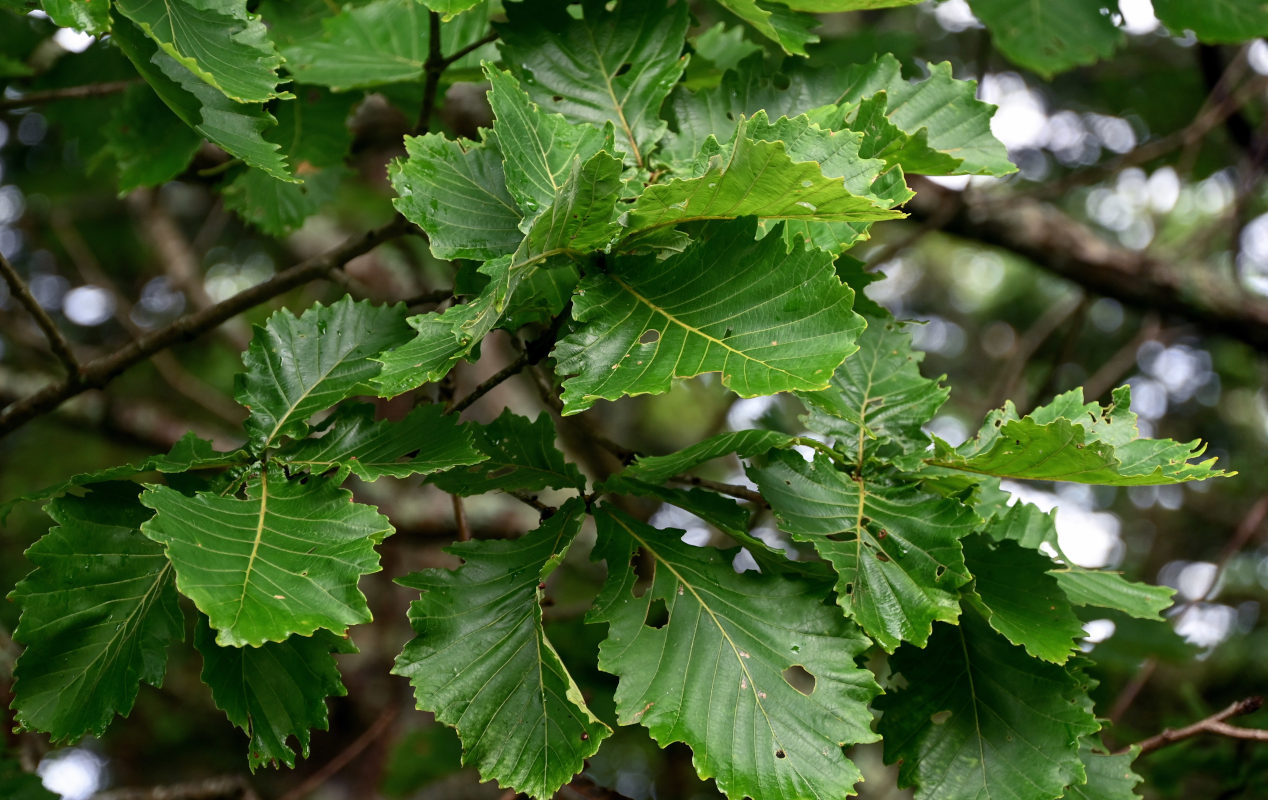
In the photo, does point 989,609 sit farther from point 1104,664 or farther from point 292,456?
point 1104,664

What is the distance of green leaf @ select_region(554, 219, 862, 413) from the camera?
85 cm

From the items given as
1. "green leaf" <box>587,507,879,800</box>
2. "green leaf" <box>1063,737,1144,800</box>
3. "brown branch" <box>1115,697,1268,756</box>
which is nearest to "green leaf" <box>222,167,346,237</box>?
"green leaf" <box>587,507,879,800</box>

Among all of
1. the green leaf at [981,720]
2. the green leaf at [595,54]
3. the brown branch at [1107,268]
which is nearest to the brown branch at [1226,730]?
the green leaf at [981,720]

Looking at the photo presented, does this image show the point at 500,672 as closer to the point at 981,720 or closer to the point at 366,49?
the point at 981,720

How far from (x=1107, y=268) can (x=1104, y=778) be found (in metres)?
2.19

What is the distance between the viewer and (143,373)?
185 inches

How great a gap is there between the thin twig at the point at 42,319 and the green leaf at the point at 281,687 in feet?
2.06

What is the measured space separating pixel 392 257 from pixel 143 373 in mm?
1431

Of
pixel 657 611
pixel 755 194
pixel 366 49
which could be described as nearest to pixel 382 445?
pixel 657 611

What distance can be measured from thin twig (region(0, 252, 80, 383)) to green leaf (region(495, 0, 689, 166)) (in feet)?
2.40

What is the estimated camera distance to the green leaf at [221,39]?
1011 mm

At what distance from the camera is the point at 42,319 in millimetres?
1362

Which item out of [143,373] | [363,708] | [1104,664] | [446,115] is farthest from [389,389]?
[143,373]

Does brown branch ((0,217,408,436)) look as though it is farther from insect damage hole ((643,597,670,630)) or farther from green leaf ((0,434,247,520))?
insect damage hole ((643,597,670,630))
